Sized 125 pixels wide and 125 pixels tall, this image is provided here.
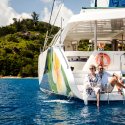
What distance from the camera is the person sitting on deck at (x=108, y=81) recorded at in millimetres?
12773

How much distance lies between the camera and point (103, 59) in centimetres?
1430

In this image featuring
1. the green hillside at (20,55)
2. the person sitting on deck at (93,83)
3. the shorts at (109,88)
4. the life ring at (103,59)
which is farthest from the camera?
the green hillside at (20,55)

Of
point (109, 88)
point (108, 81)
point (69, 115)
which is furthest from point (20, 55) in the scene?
point (69, 115)

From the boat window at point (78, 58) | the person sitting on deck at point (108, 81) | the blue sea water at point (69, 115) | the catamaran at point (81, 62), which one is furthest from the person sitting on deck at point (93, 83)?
the boat window at point (78, 58)

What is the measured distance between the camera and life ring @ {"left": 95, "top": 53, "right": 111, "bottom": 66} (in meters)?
14.2

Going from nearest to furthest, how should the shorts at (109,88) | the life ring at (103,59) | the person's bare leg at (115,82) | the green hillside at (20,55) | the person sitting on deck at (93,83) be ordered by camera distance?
the person sitting on deck at (93,83) → the person's bare leg at (115,82) → the shorts at (109,88) → the life ring at (103,59) → the green hillside at (20,55)

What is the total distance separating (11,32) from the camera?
123 m

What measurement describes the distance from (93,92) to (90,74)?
25.9 inches

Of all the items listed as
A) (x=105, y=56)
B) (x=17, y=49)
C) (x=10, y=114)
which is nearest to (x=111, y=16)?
(x=105, y=56)

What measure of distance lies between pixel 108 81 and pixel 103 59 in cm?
123

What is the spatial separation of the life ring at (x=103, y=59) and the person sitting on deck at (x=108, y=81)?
1.67 ft

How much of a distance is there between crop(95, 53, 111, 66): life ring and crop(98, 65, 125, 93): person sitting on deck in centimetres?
51

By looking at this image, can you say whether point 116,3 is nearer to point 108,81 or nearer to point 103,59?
point 103,59

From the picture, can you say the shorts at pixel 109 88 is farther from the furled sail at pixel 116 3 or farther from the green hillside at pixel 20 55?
the green hillside at pixel 20 55
